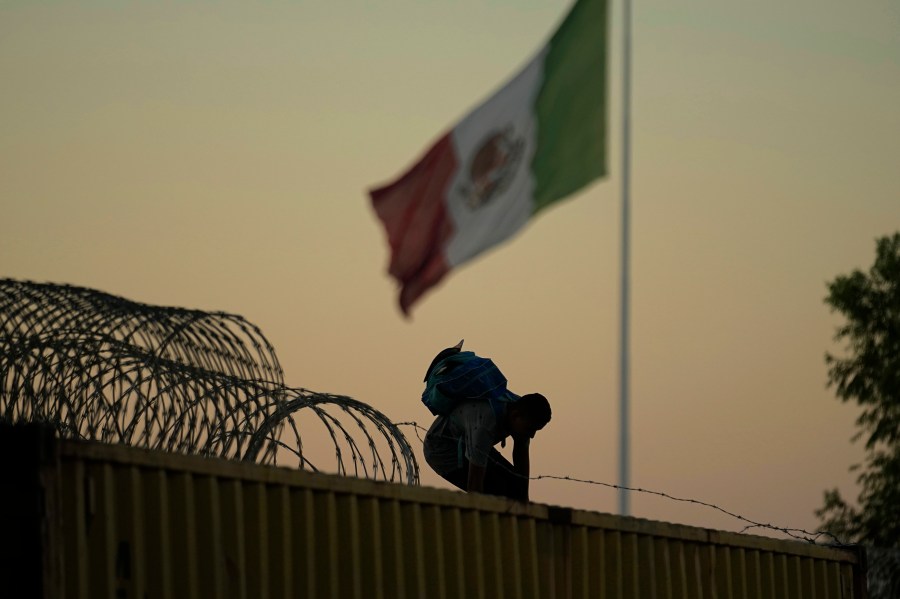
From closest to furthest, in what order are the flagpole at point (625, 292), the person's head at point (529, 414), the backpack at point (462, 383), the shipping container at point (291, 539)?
the shipping container at point (291, 539)
the person's head at point (529, 414)
the backpack at point (462, 383)
the flagpole at point (625, 292)

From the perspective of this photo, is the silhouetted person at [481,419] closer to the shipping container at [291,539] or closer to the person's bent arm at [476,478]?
the person's bent arm at [476,478]

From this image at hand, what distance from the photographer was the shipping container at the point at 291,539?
8078mm

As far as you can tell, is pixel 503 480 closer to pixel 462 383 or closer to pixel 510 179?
pixel 462 383

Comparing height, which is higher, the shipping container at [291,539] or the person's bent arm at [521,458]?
the person's bent arm at [521,458]

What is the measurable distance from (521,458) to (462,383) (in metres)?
0.63

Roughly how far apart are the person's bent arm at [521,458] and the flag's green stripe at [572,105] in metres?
12.2

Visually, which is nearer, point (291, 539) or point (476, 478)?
point (291, 539)

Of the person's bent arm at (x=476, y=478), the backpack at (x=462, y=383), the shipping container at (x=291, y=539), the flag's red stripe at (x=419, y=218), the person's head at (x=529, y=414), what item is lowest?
the shipping container at (x=291, y=539)

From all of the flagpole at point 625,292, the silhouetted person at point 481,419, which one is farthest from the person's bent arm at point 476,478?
the flagpole at point 625,292

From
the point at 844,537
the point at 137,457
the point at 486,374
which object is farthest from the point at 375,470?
the point at 844,537

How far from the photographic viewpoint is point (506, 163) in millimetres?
26125

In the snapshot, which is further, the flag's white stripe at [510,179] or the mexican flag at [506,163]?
the flag's white stripe at [510,179]

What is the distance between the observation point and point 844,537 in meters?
30.8

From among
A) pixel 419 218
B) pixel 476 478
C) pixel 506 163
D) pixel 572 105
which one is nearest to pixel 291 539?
pixel 476 478
